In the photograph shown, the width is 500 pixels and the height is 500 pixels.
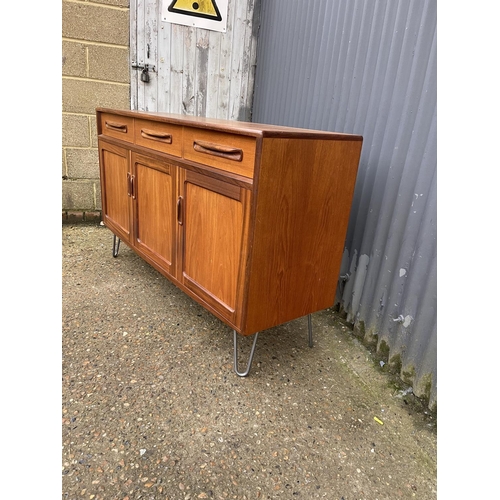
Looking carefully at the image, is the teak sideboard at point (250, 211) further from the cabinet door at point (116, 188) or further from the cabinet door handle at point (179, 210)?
the cabinet door at point (116, 188)

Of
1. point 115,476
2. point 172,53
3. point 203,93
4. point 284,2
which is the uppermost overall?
point 284,2

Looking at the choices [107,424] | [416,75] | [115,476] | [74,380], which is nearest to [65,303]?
[74,380]

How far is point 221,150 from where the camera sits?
1.33 meters

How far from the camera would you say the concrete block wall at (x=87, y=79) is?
2607mm

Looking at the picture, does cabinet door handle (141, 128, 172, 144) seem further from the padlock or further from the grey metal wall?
the padlock

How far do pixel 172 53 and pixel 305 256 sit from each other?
2.19m

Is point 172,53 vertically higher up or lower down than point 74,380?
higher up

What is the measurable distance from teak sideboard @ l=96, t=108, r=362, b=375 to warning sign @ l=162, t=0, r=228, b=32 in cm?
136

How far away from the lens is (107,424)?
1.26 m

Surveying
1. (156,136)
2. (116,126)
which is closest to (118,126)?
(116,126)

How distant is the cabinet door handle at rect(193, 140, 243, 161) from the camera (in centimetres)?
126

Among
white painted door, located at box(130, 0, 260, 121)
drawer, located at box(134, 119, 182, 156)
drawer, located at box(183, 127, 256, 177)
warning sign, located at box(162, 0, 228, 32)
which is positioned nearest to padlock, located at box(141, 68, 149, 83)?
white painted door, located at box(130, 0, 260, 121)

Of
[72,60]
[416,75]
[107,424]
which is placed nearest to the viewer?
[107,424]

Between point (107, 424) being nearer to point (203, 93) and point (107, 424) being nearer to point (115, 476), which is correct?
point (115, 476)
